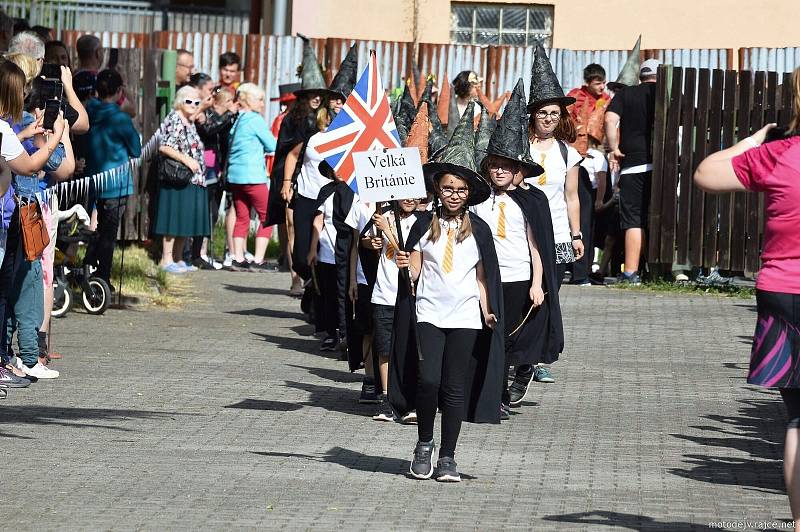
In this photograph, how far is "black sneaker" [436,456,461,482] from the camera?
325 inches

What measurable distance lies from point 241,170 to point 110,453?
1045 centimetres

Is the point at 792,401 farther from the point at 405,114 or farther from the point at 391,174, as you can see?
the point at 405,114

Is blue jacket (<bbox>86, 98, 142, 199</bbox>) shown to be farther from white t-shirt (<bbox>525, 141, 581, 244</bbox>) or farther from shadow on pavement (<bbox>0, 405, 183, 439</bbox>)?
shadow on pavement (<bbox>0, 405, 183, 439</bbox>)

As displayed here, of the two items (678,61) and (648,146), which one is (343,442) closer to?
(648,146)

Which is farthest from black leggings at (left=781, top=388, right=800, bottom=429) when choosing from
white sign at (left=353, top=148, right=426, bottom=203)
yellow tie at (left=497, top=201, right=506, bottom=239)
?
yellow tie at (left=497, top=201, right=506, bottom=239)

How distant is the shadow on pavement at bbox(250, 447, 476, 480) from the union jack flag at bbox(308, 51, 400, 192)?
6.59 feet

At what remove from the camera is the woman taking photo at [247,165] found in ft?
62.1

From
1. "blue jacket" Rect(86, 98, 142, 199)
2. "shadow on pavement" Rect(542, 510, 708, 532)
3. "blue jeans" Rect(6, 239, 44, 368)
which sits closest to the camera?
"shadow on pavement" Rect(542, 510, 708, 532)

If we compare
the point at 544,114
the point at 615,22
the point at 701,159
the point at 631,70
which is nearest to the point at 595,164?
the point at 701,159

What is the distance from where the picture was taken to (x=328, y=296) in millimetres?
12617

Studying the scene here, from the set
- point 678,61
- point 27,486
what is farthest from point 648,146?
point 27,486

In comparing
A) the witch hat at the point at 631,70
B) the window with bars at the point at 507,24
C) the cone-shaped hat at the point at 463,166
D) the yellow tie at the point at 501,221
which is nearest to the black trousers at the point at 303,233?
the yellow tie at the point at 501,221

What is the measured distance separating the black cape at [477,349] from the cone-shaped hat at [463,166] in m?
0.14

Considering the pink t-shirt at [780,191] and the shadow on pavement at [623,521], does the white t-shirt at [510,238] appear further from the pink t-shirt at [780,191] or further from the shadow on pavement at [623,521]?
the pink t-shirt at [780,191]
